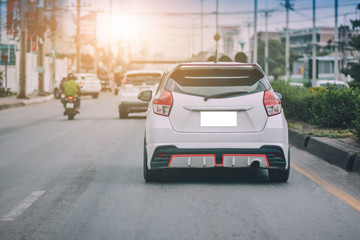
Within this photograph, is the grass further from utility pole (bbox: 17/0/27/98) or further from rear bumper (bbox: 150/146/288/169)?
utility pole (bbox: 17/0/27/98)

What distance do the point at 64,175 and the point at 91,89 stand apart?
37.5m

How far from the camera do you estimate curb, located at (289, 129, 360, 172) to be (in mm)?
10039

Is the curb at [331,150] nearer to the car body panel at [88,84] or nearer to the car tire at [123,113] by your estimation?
the car tire at [123,113]

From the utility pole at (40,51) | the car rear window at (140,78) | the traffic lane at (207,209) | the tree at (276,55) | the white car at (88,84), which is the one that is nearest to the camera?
the traffic lane at (207,209)

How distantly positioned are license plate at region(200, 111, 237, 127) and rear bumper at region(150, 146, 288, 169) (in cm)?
29

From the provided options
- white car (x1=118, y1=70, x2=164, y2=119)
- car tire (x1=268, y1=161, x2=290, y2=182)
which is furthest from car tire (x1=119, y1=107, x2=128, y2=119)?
car tire (x1=268, y1=161, x2=290, y2=182)

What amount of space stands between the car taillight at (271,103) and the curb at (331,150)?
2.46 metres

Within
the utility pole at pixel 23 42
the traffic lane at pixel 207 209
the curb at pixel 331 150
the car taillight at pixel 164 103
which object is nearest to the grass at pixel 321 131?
the curb at pixel 331 150

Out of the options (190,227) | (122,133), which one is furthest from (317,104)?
(190,227)

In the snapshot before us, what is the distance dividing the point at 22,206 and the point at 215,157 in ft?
7.49

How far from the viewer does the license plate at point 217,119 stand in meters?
7.79

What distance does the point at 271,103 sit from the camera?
26.1 ft

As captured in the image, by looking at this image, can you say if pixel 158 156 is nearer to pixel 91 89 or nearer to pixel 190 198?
pixel 190 198

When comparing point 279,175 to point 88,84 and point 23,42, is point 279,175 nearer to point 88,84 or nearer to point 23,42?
point 23,42
